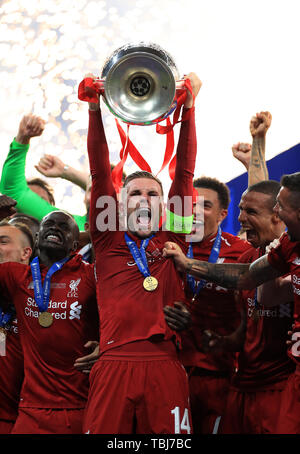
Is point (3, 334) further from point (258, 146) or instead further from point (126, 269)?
point (258, 146)

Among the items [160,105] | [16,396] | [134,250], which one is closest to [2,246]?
[16,396]

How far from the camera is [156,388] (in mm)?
2564

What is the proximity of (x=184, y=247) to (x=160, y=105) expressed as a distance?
2.55 feet

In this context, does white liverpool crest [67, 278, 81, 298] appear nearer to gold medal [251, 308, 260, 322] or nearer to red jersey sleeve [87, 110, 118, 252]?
red jersey sleeve [87, 110, 118, 252]

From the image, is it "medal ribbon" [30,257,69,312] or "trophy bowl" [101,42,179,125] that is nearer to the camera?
"trophy bowl" [101,42,179,125]

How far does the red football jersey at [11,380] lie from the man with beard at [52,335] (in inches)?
10.8

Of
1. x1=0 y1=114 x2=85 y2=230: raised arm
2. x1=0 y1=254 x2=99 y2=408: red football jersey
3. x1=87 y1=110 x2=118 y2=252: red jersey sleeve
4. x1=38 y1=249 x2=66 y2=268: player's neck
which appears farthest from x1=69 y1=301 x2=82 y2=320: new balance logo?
x1=0 y1=114 x2=85 y2=230: raised arm

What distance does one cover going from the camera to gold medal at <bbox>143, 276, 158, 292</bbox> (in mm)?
2789

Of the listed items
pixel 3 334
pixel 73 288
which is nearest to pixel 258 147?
pixel 73 288

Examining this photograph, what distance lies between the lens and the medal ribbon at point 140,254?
2828 millimetres

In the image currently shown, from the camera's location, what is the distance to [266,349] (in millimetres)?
3096

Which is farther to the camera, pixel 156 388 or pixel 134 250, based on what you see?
pixel 134 250
